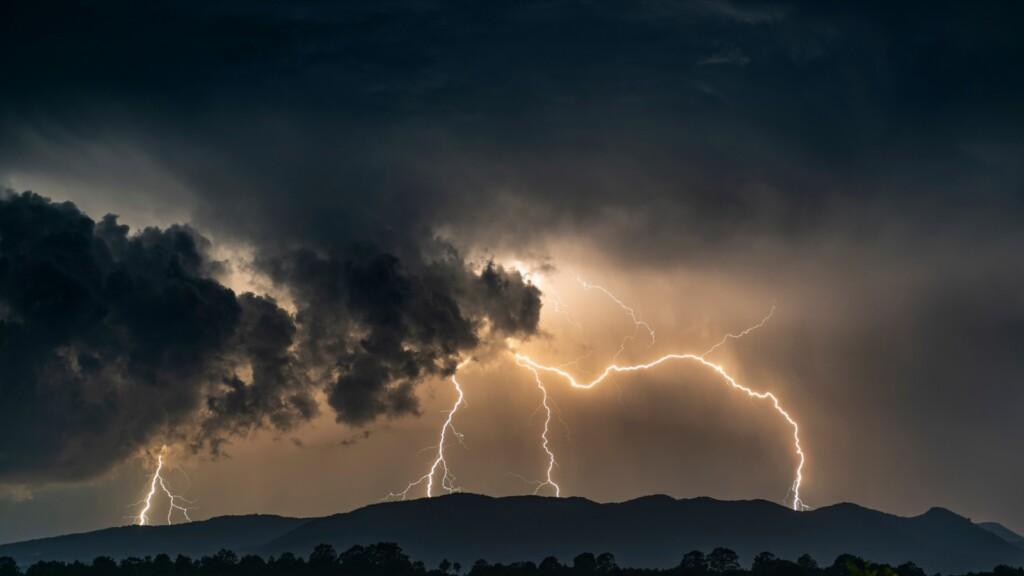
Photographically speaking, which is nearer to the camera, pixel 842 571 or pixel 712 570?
pixel 842 571

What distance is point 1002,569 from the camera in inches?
6693

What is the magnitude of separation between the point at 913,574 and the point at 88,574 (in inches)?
5989

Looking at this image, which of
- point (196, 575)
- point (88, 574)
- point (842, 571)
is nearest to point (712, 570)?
point (842, 571)

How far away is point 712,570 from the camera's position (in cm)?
19400

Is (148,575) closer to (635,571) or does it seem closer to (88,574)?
(88,574)

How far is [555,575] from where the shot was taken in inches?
7495

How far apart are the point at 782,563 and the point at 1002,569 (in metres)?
37.3

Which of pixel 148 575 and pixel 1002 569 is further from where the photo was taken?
pixel 148 575

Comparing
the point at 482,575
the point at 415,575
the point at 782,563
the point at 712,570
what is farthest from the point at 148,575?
the point at 782,563

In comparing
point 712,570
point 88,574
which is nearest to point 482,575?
point 712,570

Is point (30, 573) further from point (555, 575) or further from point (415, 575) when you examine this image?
point (555, 575)

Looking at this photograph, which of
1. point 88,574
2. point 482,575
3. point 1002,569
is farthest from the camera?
point 88,574

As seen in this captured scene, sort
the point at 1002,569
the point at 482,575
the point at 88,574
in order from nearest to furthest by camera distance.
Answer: the point at 1002,569 < the point at 482,575 < the point at 88,574

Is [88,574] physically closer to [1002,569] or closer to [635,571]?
[635,571]
